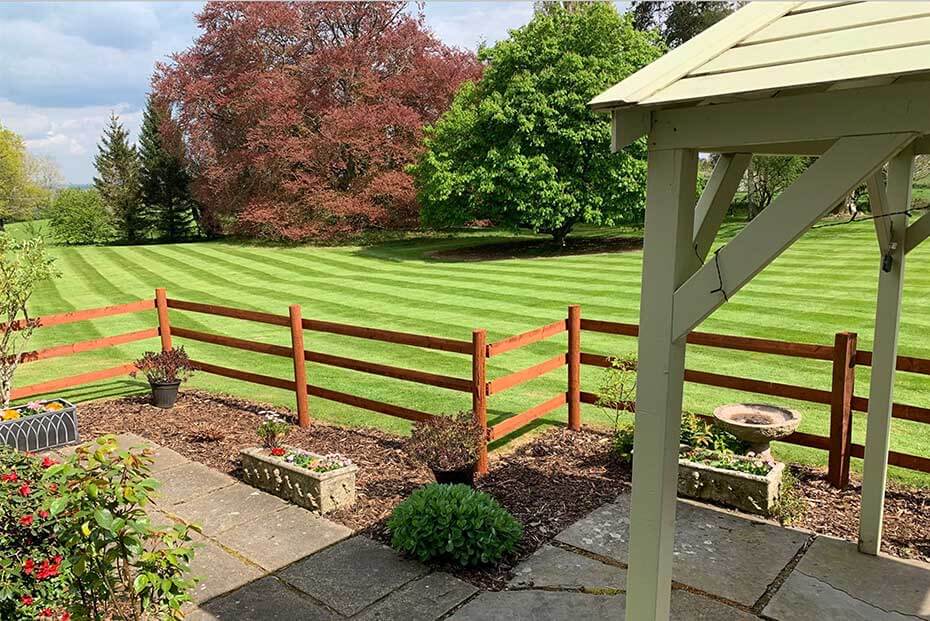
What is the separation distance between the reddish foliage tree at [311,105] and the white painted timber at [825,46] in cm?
2761

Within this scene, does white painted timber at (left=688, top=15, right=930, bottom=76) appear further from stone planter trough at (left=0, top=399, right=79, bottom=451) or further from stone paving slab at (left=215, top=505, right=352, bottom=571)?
stone planter trough at (left=0, top=399, right=79, bottom=451)

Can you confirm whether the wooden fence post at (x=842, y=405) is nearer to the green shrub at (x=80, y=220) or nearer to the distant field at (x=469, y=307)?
the distant field at (x=469, y=307)

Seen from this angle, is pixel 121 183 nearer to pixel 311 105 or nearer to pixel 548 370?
pixel 311 105

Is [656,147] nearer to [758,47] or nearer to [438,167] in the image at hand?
[758,47]

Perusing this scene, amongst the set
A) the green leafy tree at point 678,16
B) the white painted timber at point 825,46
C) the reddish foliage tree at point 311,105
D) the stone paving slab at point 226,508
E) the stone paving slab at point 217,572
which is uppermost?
the green leafy tree at point 678,16

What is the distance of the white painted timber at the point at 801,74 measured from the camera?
6.89 ft

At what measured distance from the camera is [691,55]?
2.73 m

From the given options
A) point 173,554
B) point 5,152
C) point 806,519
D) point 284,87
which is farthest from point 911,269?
point 5,152

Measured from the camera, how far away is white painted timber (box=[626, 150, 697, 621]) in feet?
8.57

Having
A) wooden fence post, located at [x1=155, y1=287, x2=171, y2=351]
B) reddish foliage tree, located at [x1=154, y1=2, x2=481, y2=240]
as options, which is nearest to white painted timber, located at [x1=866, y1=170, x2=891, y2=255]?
wooden fence post, located at [x1=155, y1=287, x2=171, y2=351]

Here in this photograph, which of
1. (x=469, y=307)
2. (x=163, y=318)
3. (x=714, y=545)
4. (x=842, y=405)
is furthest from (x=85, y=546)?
(x=469, y=307)

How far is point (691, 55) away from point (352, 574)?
3.59m

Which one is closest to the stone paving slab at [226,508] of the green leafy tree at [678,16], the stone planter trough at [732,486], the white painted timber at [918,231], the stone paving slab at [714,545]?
the stone paving slab at [714,545]

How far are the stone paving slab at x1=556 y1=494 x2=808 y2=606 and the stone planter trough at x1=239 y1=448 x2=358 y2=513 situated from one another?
5.74 feet
